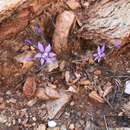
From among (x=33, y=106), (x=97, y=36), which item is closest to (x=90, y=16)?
(x=97, y=36)

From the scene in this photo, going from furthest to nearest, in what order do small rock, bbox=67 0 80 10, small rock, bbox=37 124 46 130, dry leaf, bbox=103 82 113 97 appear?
small rock, bbox=67 0 80 10 → dry leaf, bbox=103 82 113 97 → small rock, bbox=37 124 46 130

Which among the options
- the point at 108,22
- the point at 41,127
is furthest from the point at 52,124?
the point at 108,22

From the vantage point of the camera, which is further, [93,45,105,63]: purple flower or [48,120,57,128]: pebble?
[93,45,105,63]: purple flower

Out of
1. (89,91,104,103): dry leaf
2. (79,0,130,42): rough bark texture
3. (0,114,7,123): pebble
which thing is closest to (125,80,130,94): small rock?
(89,91,104,103): dry leaf

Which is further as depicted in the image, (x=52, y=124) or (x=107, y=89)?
(x=107, y=89)

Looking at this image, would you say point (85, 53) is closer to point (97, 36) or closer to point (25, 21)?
point (97, 36)

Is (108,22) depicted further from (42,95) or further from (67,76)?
(42,95)

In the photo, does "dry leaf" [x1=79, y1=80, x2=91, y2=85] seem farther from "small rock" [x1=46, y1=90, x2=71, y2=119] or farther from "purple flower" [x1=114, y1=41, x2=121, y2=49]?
"purple flower" [x1=114, y1=41, x2=121, y2=49]
